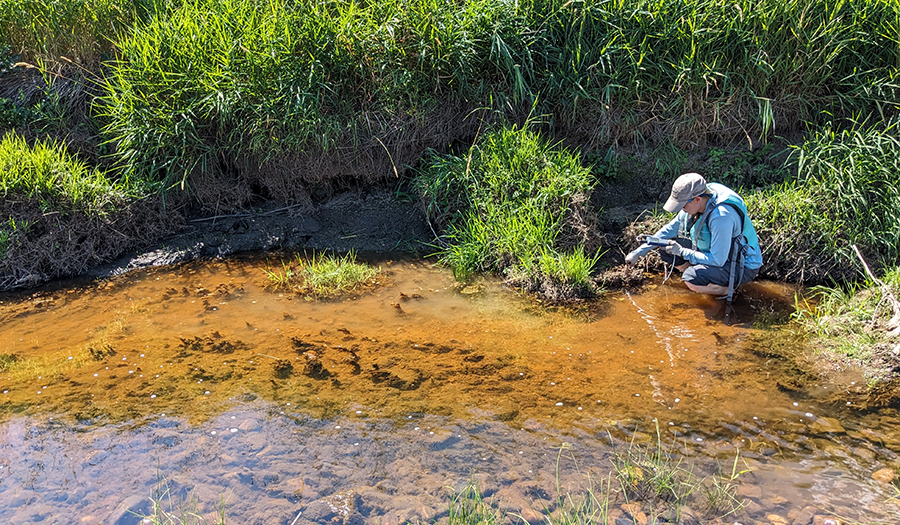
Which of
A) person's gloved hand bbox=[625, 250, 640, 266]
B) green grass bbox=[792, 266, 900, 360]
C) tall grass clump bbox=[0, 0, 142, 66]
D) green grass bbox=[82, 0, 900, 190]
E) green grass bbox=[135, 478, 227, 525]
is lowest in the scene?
green grass bbox=[135, 478, 227, 525]

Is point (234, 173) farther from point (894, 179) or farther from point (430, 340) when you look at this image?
point (894, 179)

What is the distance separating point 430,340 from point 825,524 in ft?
7.59

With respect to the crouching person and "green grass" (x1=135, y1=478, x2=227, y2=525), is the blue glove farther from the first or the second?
"green grass" (x1=135, y1=478, x2=227, y2=525)

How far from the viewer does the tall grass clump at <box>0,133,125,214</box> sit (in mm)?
4980

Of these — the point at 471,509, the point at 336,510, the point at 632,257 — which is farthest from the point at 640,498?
the point at 632,257

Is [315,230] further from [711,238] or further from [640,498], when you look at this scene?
[640,498]

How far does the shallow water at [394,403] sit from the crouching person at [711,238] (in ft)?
0.66

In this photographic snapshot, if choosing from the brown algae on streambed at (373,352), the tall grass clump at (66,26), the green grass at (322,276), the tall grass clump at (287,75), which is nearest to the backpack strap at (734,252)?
the brown algae on streambed at (373,352)

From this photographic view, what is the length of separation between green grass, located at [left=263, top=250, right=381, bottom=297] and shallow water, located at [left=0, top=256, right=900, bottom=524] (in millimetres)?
155

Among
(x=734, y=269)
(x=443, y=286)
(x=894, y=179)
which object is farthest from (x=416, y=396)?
(x=894, y=179)

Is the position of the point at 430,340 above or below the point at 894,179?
below

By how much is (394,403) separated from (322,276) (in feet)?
5.66

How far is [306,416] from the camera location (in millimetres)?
3238

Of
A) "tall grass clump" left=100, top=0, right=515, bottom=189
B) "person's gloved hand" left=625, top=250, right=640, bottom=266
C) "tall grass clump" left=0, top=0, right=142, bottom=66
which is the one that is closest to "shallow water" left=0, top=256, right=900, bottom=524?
"person's gloved hand" left=625, top=250, right=640, bottom=266
